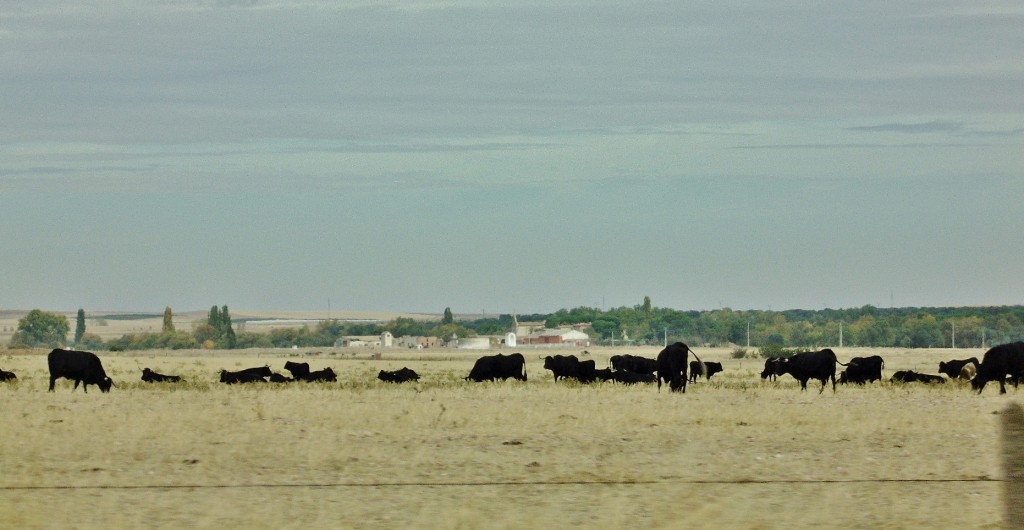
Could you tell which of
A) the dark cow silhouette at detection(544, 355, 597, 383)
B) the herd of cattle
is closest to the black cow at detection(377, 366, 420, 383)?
the herd of cattle

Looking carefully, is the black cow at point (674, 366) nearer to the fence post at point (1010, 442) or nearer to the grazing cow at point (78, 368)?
the grazing cow at point (78, 368)

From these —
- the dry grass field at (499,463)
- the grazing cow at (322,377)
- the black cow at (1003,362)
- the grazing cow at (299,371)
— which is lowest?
the dry grass field at (499,463)

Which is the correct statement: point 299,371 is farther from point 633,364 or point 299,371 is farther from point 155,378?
point 633,364

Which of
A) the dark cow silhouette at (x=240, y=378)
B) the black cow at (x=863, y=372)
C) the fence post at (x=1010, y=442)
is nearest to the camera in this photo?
the fence post at (x=1010, y=442)

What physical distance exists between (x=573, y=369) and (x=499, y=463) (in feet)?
76.0

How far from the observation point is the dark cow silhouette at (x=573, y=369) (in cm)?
3972

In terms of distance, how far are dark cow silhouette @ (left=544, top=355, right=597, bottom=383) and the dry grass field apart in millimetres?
9802

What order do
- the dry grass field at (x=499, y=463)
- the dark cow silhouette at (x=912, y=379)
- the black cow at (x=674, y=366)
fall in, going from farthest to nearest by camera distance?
the dark cow silhouette at (x=912, y=379) → the black cow at (x=674, y=366) → the dry grass field at (x=499, y=463)

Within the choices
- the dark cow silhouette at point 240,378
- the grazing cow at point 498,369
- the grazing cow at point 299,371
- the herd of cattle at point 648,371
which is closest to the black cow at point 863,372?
the herd of cattle at point 648,371

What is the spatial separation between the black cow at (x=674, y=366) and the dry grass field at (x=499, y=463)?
4.05m

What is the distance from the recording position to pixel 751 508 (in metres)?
13.2

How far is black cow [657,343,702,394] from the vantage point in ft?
111

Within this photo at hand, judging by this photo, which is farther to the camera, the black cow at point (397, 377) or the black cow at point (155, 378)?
the black cow at point (397, 377)

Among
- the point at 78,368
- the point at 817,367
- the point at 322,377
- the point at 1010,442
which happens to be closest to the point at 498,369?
the point at 322,377
